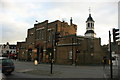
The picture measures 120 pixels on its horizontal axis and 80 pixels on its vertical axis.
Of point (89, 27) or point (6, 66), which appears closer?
point (6, 66)

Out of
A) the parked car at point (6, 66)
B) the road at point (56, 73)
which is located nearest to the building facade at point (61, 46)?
the road at point (56, 73)

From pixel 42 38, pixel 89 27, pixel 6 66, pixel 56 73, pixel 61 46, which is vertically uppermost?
pixel 89 27

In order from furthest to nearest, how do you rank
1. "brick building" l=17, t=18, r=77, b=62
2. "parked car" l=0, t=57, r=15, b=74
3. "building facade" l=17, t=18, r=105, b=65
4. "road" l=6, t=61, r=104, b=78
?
"brick building" l=17, t=18, r=77, b=62 < "building facade" l=17, t=18, r=105, b=65 < "road" l=6, t=61, r=104, b=78 < "parked car" l=0, t=57, r=15, b=74

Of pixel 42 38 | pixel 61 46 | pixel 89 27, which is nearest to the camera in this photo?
pixel 61 46

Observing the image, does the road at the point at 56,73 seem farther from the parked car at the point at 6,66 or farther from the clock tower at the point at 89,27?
the clock tower at the point at 89,27

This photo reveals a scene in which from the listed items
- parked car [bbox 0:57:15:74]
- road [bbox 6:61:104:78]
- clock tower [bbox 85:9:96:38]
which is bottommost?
road [bbox 6:61:104:78]

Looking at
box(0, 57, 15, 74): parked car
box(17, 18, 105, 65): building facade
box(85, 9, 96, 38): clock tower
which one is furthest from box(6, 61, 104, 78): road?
box(85, 9, 96, 38): clock tower

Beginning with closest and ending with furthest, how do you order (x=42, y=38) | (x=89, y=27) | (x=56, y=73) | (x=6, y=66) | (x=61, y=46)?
(x=6, y=66)
(x=56, y=73)
(x=61, y=46)
(x=42, y=38)
(x=89, y=27)

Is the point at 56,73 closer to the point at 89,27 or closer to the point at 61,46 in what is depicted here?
the point at 61,46

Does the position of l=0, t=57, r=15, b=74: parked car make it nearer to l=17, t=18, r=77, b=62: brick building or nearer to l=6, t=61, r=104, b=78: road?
l=6, t=61, r=104, b=78: road

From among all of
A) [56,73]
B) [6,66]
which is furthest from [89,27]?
[6,66]

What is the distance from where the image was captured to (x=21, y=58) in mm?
64188

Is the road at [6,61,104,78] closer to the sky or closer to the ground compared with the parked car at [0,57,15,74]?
closer to the ground

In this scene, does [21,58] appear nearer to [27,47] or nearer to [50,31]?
[27,47]
